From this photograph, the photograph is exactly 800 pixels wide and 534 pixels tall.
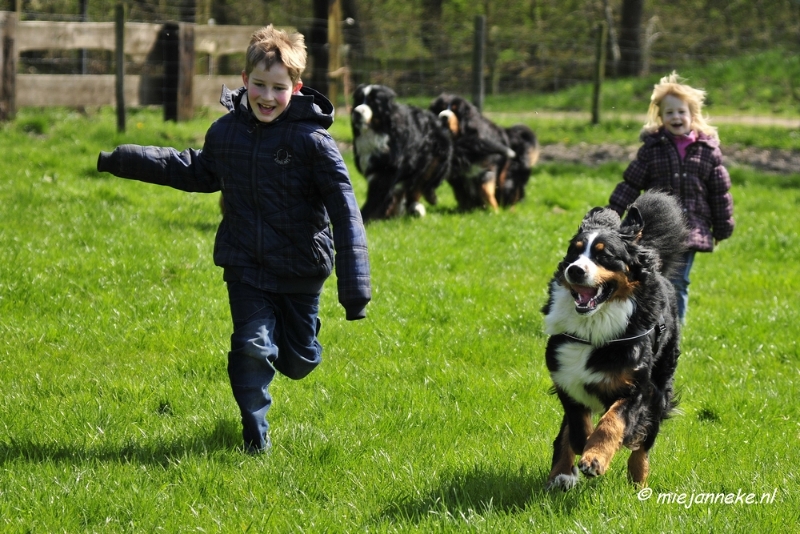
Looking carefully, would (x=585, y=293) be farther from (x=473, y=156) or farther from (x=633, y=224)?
(x=473, y=156)

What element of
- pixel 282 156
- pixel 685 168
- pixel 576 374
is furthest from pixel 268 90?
pixel 685 168

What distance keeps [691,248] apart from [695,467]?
103 inches

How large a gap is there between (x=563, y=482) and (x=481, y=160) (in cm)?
818

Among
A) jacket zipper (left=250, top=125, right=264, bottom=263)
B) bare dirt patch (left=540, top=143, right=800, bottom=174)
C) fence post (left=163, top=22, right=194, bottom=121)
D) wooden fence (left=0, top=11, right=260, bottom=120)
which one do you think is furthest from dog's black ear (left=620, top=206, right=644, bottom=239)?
fence post (left=163, top=22, right=194, bottom=121)

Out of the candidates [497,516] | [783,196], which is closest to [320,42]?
[783,196]

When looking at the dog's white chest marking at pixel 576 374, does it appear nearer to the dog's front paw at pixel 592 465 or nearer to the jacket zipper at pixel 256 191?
the dog's front paw at pixel 592 465

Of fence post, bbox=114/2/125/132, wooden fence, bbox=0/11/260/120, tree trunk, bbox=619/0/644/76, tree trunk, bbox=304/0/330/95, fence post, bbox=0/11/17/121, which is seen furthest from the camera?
tree trunk, bbox=619/0/644/76

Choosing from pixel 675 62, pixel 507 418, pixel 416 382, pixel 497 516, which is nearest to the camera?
pixel 497 516

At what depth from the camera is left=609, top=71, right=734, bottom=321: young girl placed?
7.10 meters

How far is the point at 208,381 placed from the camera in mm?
5918

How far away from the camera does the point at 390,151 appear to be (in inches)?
456

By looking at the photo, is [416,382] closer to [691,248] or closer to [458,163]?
[691,248]

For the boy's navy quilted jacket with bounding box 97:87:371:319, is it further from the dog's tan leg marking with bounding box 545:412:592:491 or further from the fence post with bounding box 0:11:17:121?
the fence post with bounding box 0:11:17:121

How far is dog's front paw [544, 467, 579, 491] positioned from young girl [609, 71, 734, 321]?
304 centimetres
